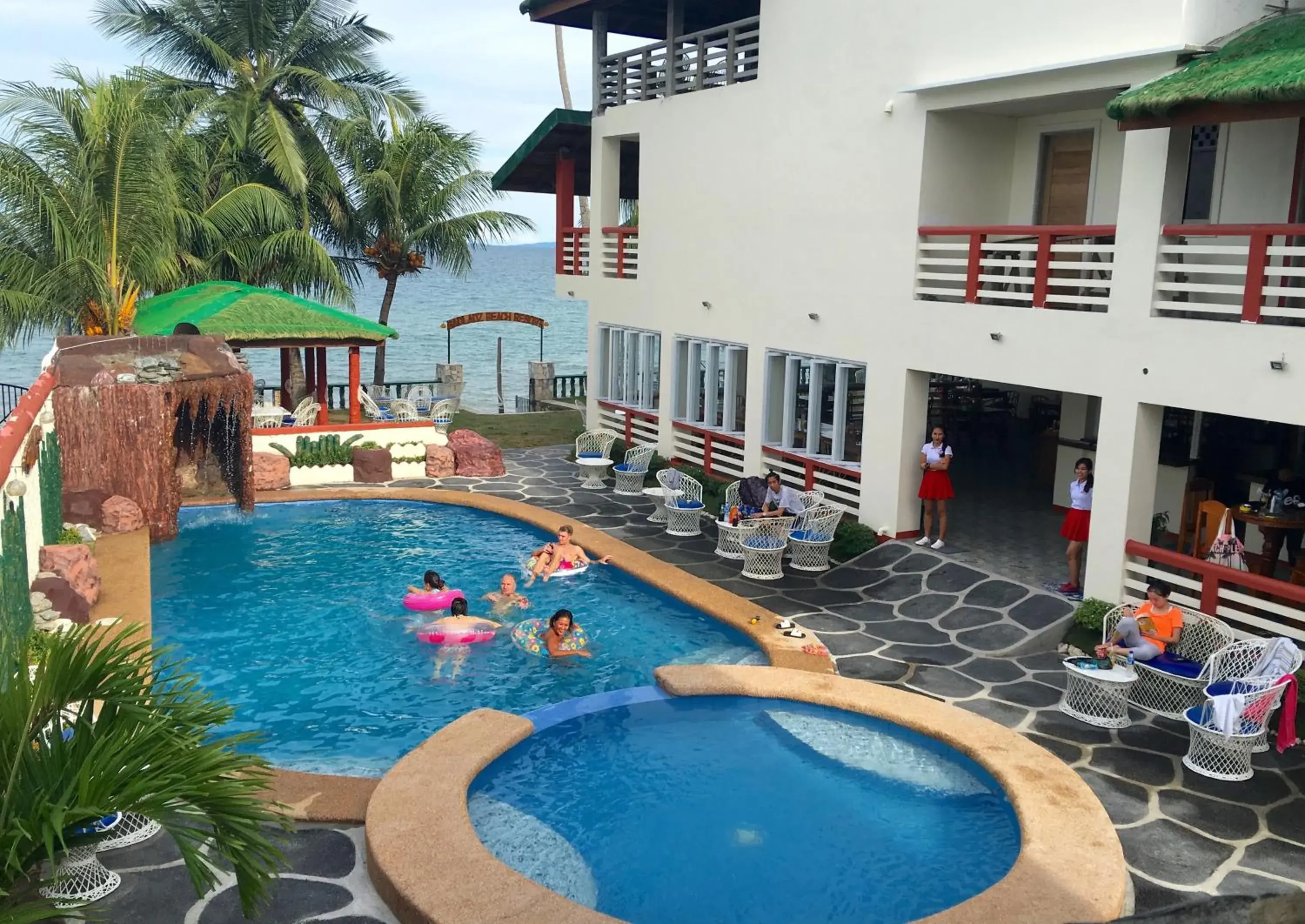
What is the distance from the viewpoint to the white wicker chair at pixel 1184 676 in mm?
11281

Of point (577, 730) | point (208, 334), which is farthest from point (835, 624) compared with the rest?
point (208, 334)

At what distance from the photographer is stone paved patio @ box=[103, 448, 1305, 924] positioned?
8.12 metres

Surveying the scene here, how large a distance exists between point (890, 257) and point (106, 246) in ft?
45.4

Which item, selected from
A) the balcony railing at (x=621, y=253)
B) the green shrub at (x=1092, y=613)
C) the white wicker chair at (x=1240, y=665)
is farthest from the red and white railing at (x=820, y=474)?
the white wicker chair at (x=1240, y=665)

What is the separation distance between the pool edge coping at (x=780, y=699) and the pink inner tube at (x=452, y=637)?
100 inches

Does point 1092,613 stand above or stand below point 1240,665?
below

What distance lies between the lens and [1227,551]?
1241 cm

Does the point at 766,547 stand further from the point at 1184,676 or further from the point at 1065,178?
the point at 1065,178

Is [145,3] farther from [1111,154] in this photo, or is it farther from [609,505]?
[1111,154]

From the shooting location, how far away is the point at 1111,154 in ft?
50.0

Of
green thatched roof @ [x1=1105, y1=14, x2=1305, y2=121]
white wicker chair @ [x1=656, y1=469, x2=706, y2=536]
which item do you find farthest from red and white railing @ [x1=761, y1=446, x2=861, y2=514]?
green thatched roof @ [x1=1105, y1=14, x2=1305, y2=121]

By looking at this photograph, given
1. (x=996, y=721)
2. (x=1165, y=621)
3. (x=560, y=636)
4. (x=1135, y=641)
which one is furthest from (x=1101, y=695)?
(x=560, y=636)

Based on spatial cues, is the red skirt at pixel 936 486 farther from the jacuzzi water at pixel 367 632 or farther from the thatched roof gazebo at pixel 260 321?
the thatched roof gazebo at pixel 260 321

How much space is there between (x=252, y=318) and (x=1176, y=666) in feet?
55.5
